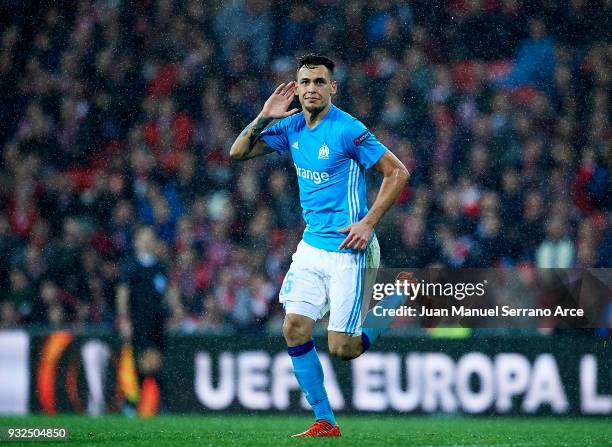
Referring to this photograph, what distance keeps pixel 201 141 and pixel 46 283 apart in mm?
2358

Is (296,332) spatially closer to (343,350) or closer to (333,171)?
(343,350)

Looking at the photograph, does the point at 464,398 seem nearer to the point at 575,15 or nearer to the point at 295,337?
the point at 295,337

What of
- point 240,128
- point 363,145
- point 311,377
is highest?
point 240,128

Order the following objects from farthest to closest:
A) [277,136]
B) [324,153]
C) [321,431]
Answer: [277,136] < [324,153] < [321,431]

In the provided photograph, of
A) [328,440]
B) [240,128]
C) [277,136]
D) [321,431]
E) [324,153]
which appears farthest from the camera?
[240,128]

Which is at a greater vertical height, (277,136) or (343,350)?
(277,136)

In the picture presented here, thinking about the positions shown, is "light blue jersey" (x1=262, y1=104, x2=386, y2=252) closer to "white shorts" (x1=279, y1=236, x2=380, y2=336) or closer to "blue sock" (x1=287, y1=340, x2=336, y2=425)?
"white shorts" (x1=279, y1=236, x2=380, y2=336)

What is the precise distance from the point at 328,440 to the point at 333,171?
4.62ft

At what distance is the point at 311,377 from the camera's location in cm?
595

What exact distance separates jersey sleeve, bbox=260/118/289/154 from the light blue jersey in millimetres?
150

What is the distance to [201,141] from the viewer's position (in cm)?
1225

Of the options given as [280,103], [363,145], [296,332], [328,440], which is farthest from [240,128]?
[328,440]

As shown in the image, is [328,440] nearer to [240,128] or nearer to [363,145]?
[363,145]

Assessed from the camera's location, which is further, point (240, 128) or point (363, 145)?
point (240, 128)
